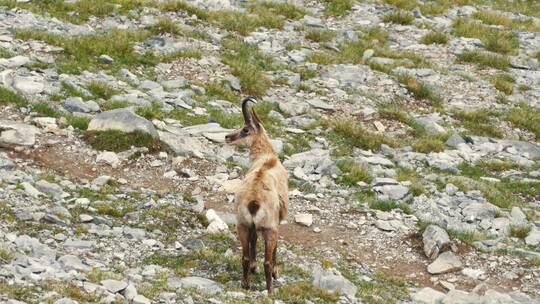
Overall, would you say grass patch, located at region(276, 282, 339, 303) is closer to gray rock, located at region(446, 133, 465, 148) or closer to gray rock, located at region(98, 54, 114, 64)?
gray rock, located at region(446, 133, 465, 148)

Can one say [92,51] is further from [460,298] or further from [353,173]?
[460,298]

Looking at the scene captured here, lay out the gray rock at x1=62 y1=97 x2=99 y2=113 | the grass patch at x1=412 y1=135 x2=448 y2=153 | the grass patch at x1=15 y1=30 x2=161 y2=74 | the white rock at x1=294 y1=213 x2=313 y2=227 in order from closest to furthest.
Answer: the white rock at x1=294 y1=213 x2=313 y2=227 → the gray rock at x1=62 y1=97 x2=99 y2=113 → the grass patch at x1=412 y1=135 x2=448 y2=153 → the grass patch at x1=15 y1=30 x2=161 y2=74

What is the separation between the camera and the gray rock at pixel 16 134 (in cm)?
1486

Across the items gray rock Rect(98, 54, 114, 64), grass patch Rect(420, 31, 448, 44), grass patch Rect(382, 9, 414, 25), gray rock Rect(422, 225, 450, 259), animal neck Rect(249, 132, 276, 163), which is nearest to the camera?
animal neck Rect(249, 132, 276, 163)

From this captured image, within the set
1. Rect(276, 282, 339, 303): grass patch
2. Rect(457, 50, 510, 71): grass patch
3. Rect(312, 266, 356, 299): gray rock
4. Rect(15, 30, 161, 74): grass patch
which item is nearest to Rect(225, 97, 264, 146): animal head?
Rect(312, 266, 356, 299): gray rock

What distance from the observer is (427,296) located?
40.3ft

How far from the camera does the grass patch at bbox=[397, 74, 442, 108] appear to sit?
2247 cm

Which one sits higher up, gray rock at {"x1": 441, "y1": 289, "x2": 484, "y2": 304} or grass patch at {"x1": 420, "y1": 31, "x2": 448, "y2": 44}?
gray rock at {"x1": 441, "y1": 289, "x2": 484, "y2": 304}

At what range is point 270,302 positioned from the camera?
10.6 m

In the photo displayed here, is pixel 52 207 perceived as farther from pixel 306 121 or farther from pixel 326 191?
pixel 306 121

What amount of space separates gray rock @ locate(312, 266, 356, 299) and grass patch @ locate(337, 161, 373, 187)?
493 cm

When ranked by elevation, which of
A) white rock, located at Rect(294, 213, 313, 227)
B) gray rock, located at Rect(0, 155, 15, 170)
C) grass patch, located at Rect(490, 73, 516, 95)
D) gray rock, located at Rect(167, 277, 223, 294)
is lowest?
grass patch, located at Rect(490, 73, 516, 95)

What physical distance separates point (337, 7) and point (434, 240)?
16.7m

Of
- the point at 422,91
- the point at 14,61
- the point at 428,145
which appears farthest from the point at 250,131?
the point at 422,91
